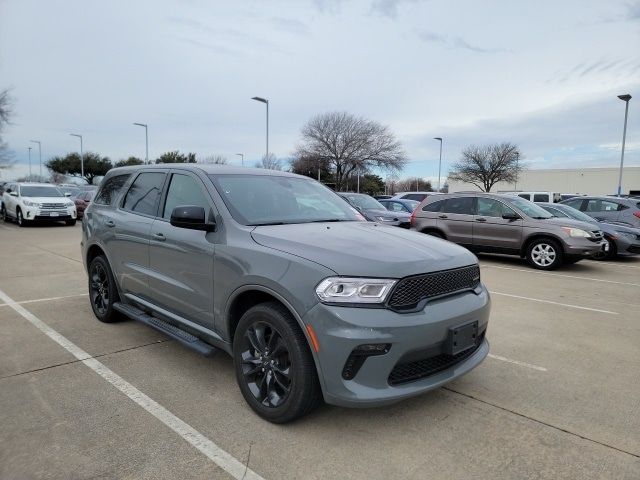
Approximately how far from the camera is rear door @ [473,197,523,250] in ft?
33.9

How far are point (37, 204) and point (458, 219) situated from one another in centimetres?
1584

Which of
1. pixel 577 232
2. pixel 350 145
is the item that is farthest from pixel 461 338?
pixel 350 145

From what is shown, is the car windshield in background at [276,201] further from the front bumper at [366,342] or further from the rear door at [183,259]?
the front bumper at [366,342]

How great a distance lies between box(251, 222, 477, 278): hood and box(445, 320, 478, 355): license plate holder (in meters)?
0.41

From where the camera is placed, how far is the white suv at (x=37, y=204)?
18.0 meters

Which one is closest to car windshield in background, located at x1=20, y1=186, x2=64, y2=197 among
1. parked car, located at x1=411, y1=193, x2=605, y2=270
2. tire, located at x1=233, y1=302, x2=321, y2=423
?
parked car, located at x1=411, y1=193, x2=605, y2=270

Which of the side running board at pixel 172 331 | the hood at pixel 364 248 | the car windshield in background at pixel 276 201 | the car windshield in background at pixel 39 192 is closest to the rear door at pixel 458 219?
the car windshield in background at pixel 276 201

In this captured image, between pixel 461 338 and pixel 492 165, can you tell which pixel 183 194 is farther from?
pixel 492 165

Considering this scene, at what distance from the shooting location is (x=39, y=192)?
755 inches

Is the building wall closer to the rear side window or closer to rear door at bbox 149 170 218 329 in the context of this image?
the rear side window

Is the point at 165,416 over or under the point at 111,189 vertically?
under

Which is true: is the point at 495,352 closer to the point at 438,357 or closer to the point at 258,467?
the point at 438,357

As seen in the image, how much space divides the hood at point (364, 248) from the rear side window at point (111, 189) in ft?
8.43

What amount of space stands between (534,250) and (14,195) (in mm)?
19763
